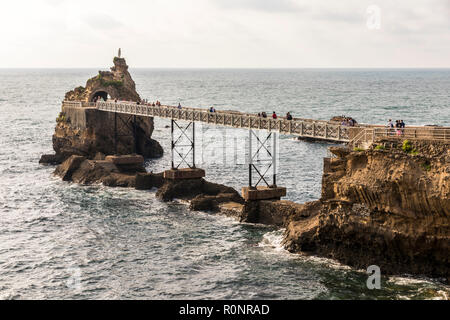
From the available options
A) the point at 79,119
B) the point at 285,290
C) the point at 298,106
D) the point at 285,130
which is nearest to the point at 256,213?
the point at 285,130

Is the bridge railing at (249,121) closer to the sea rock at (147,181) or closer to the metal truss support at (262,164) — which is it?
the metal truss support at (262,164)

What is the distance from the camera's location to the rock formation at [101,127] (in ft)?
237

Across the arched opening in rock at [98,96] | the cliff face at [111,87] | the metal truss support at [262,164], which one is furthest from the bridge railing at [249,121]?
the cliff face at [111,87]

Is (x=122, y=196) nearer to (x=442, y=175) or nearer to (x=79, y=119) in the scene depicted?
(x=79, y=119)

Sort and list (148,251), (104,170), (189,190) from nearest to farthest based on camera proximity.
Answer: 1. (148,251)
2. (189,190)
3. (104,170)

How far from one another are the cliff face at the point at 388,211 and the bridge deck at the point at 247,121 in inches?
142

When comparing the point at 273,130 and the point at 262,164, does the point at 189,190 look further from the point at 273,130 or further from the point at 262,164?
the point at 262,164

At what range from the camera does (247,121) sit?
50219 mm

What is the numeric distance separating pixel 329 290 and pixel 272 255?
20.2 ft

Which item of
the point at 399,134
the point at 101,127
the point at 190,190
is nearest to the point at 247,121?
the point at 190,190

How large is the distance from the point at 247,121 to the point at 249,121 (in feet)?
5.25

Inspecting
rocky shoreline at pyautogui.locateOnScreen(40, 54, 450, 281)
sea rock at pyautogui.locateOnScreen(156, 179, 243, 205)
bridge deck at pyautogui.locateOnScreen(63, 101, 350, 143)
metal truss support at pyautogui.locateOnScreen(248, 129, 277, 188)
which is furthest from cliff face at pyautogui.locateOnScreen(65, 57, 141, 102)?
rocky shoreline at pyautogui.locateOnScreen(40, 54, 450, 281)

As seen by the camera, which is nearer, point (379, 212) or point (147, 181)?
point (379, 212)
